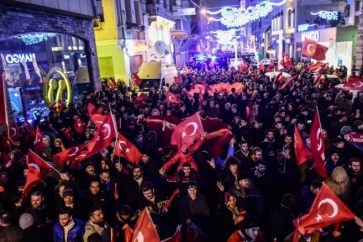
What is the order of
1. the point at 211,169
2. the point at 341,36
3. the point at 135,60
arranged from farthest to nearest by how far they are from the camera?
the point at 135,60 → the point at 341,36 → the point at 211,169

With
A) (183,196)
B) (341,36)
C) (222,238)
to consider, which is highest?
(341,36)

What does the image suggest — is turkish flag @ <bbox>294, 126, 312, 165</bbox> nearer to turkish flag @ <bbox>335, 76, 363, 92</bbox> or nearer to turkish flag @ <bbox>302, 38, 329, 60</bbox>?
turkish flag @ <bbox>335, 76, 363, 92</bbox>

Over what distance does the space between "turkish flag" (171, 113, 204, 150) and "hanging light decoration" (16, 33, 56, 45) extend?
27.8 ft

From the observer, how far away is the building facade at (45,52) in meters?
12.4

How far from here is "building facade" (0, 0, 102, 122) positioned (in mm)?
12359

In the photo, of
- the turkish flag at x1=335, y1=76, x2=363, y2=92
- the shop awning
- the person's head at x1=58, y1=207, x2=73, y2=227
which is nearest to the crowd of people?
the person's head at x1=58, y1=207, x2=73, y2=227

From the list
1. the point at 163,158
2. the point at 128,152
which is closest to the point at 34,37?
the point at 163,158

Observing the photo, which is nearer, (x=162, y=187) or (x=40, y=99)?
(x=162, y=187)

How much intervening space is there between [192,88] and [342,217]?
13523mm

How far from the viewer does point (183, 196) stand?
5453 mm

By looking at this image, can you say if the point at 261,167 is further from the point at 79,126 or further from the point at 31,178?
the point at 79,126

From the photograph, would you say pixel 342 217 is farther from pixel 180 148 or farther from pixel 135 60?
pixel 135 60

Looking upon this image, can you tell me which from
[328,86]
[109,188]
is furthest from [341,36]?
[109,188]

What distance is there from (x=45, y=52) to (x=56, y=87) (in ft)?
5.22
